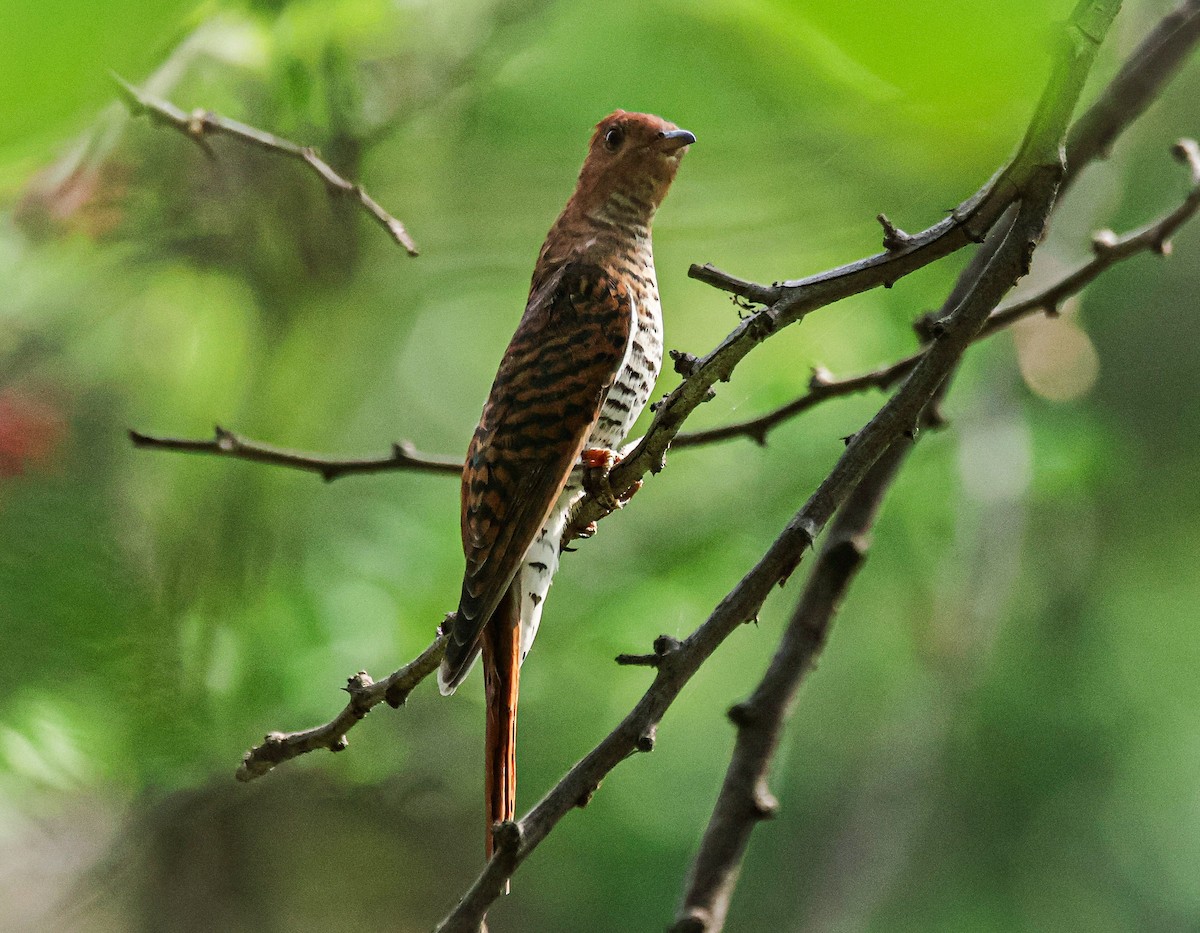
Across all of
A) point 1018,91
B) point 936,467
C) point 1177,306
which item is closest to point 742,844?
point 1018,91

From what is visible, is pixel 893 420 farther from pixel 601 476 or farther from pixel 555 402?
pixel 555 402

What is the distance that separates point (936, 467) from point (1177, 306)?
3.23m

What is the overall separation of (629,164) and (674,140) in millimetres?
160

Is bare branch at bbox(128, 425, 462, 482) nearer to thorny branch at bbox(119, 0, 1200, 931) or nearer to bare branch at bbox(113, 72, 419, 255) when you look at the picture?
bare branch at bbox(113, 72, 419, 255)

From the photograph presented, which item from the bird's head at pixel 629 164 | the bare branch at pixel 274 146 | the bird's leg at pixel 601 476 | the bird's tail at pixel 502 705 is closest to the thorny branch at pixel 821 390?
the bird's leg at pixel 601 476

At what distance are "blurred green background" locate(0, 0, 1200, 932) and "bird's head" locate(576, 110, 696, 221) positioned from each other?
18 cm

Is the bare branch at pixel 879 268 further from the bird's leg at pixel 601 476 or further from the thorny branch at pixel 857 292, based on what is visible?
the bird's leg at pixel 601 476

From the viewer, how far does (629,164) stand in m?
2.56

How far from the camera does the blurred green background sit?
2.28 m

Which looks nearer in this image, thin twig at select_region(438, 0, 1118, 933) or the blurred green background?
thin twig at select_region(438, 0, 1118, 933)

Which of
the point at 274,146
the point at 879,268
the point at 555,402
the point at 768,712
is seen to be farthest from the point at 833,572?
the point at 274,146

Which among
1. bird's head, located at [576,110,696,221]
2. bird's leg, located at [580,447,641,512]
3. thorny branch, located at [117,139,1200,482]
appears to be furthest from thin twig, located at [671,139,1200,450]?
bird's head, located at [576,110,696,221]

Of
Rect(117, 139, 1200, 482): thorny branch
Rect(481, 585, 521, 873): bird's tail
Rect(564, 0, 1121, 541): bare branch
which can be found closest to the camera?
Rect(564, 0, 1121, 541): bare branch

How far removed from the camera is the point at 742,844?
1.88m
